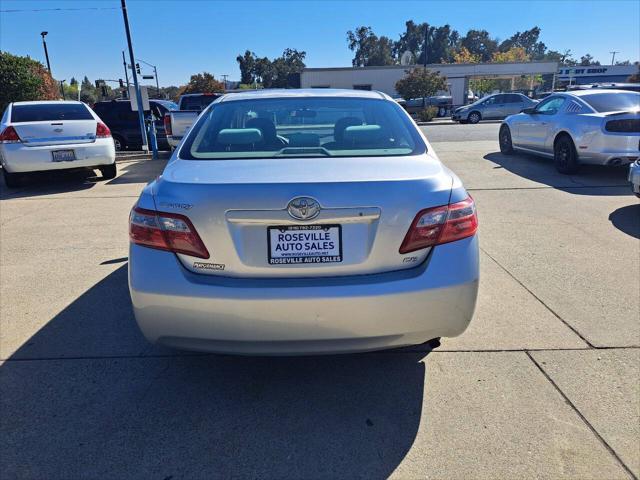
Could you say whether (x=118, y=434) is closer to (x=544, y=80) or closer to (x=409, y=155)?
(x=409, y=155)

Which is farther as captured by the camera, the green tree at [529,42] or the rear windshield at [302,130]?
the green tree at [529,42]

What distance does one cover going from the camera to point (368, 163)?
2.73 m

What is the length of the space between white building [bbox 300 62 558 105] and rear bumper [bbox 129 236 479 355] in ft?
159

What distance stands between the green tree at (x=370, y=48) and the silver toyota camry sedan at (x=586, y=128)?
11496 cm

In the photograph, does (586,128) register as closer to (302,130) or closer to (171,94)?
(302,130)

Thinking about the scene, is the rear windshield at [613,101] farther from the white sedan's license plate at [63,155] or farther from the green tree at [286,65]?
the green tree at [286,65]

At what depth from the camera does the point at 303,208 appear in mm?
2361

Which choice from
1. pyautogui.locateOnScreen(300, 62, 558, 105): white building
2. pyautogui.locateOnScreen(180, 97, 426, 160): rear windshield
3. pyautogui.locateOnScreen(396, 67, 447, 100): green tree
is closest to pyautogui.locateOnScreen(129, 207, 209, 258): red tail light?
pyautogui.locateOnScreen(180, 97, 426, 160): rear windshield

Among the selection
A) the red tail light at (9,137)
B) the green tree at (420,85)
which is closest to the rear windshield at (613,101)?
the red tail light at (9,137)

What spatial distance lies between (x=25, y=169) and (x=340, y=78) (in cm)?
4473

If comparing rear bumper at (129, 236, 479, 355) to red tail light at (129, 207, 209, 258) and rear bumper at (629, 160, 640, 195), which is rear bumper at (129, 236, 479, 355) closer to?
red tail light at (129, 207, 209, 258)

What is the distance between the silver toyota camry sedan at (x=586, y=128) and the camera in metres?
8.46

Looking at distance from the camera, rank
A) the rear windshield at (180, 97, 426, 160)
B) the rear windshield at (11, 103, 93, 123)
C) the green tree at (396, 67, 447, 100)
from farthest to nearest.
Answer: the green tree at (396, 67, 447, 100)
the rear windshield at (11, 103, 93, 123)
the rear windshield at (180, 97, 426, 160)

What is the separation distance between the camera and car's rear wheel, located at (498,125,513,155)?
464 inches
